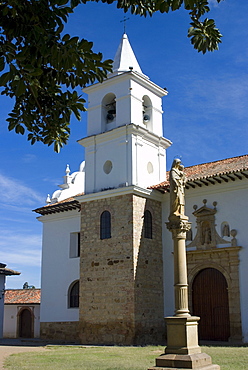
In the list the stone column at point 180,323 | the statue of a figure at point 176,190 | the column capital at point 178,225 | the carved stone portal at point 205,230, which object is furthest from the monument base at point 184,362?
the carved stone portal at point 205,230

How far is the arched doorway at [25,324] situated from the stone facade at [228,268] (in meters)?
11.2

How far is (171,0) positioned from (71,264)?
1688 cm

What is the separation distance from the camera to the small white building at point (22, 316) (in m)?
24.7

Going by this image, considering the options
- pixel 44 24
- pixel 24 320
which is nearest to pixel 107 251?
pixel 24 320

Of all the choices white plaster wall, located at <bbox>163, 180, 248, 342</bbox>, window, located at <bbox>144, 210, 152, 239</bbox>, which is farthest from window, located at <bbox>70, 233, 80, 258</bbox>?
white plaster wall, located at <bbox>163, 180, 248, 342</bbox>

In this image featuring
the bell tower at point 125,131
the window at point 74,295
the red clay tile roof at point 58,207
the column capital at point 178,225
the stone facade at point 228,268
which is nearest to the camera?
the column capital at point 178,225

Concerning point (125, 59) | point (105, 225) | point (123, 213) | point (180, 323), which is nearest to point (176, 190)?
point (180, 323)

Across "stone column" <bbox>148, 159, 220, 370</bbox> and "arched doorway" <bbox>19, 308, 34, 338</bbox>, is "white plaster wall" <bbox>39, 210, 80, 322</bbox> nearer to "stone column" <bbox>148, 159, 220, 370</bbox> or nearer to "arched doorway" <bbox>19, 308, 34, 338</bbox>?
"arched doorway" <bbox>19, 308, 34, 338</bbox>

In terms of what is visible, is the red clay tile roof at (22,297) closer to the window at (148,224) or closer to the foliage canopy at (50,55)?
the window at (148,224)

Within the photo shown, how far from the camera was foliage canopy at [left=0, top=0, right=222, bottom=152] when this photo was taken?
512 cm

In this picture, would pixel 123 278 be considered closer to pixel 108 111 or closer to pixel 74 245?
pixel 74 245

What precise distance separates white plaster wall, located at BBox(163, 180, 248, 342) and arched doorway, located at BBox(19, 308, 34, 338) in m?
10.0

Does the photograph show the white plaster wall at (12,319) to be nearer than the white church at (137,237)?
No

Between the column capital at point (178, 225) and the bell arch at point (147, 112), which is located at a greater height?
the bell arch at point (147, 112)
